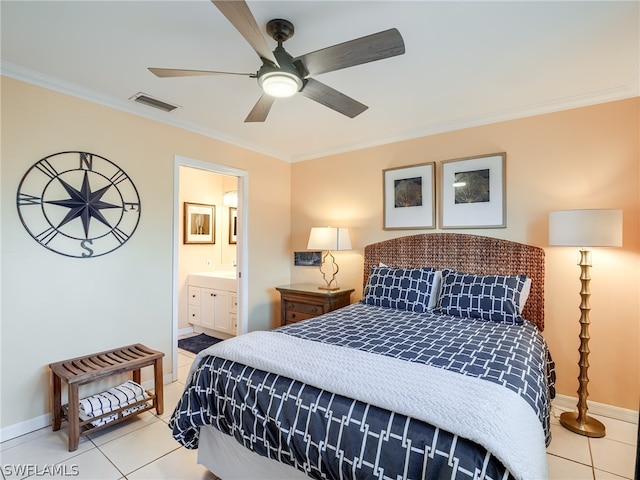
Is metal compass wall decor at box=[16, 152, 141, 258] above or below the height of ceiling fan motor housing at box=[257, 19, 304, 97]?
below

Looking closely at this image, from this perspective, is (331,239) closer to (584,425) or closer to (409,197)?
(409,197)

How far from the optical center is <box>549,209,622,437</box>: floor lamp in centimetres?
216

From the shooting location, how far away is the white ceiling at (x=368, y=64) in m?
1.68

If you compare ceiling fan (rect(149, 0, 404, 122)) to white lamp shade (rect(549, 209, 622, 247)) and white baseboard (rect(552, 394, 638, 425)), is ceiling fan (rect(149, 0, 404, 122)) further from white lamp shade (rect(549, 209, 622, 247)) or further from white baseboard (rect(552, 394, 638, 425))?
white baseboard (rect(552, 394, 638, 425))

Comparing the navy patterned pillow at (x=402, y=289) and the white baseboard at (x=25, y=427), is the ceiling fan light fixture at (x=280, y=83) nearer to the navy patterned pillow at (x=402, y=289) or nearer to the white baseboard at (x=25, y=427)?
the navy patterned pillow at (x=402, y=289)

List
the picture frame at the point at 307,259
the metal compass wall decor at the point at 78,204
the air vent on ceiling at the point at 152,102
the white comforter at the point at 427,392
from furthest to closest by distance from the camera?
the picture frame at the point at 307,259
the air vent on ceiling at the point at 152,102
the metal compass wall decor at the point at 78,204
the white comforter at the point at 427,392

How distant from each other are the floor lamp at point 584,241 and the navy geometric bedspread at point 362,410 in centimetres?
47

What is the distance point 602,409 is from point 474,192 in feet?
6.50

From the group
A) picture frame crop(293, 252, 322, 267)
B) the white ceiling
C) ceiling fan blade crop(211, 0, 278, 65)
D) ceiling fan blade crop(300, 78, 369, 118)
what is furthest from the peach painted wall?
ceiling fan blade crop(211, 0, 278, 65)

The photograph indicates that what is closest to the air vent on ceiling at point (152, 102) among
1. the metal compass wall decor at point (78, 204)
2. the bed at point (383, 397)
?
the metal compass wall decor at point (78, 204)

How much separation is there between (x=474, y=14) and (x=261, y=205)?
2.88 m

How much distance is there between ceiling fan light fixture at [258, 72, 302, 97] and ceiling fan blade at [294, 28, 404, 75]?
3.5 inches

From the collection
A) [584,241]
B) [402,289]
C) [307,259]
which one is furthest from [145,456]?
[584,241]

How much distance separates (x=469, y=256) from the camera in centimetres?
304
